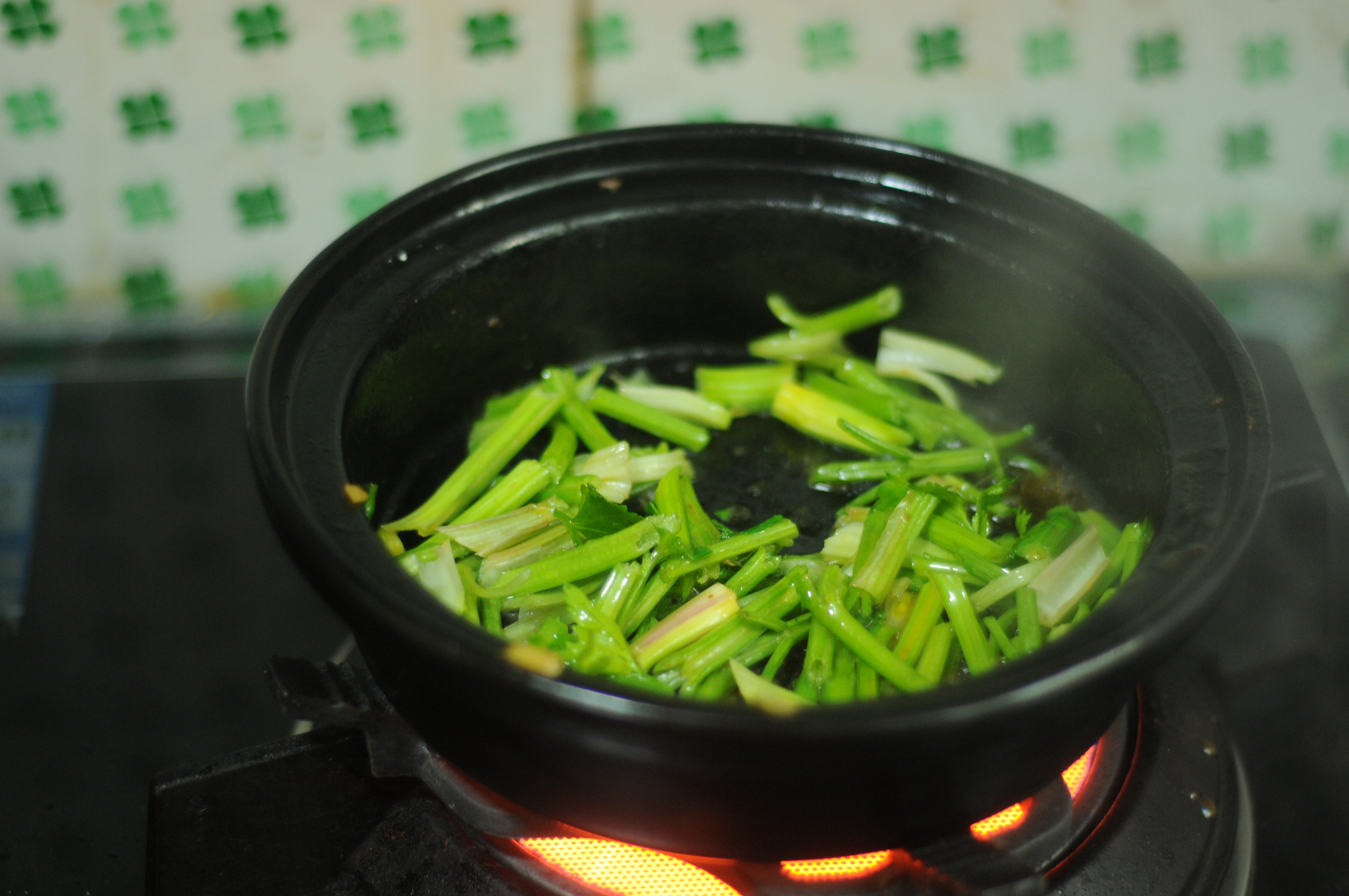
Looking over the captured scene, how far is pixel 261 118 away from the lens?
2.35 meters

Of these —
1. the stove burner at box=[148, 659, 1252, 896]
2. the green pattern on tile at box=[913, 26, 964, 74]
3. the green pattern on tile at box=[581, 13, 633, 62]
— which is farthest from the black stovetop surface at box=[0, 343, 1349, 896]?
the green pattern on tile at box=[581, 13, 633, 62]

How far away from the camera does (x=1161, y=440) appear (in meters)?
1.45

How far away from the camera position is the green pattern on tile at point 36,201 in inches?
93.4

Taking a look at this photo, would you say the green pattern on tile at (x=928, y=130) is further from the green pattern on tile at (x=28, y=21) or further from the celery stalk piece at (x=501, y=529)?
the green pattern on tile at (x=28, y=21)

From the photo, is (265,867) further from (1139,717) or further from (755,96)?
(755,96)

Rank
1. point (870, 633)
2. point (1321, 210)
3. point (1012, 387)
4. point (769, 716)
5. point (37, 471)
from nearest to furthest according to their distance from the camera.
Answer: point (769, 716) < point (870, 633) < point (1012, 387) < point (37, 471) < point (1321, 210)

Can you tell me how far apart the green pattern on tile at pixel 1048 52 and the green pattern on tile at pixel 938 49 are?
16cm

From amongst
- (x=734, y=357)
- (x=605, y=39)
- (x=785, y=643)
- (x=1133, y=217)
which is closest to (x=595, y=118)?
(x=605, y=39)

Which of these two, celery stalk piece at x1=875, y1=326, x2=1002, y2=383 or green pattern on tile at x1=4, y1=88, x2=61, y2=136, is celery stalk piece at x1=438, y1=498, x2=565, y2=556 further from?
green pattern on tile at x1=4, y1=88, x2=61, y2=136

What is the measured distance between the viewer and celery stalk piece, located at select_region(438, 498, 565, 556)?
1603 millimetres

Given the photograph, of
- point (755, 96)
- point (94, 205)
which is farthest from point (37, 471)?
point (755, 96)

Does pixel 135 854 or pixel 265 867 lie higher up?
pixel 265 867

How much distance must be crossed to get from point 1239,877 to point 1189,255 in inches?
67.0

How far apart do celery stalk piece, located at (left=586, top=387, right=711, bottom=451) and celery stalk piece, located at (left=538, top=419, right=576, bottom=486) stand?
3.2 inches
